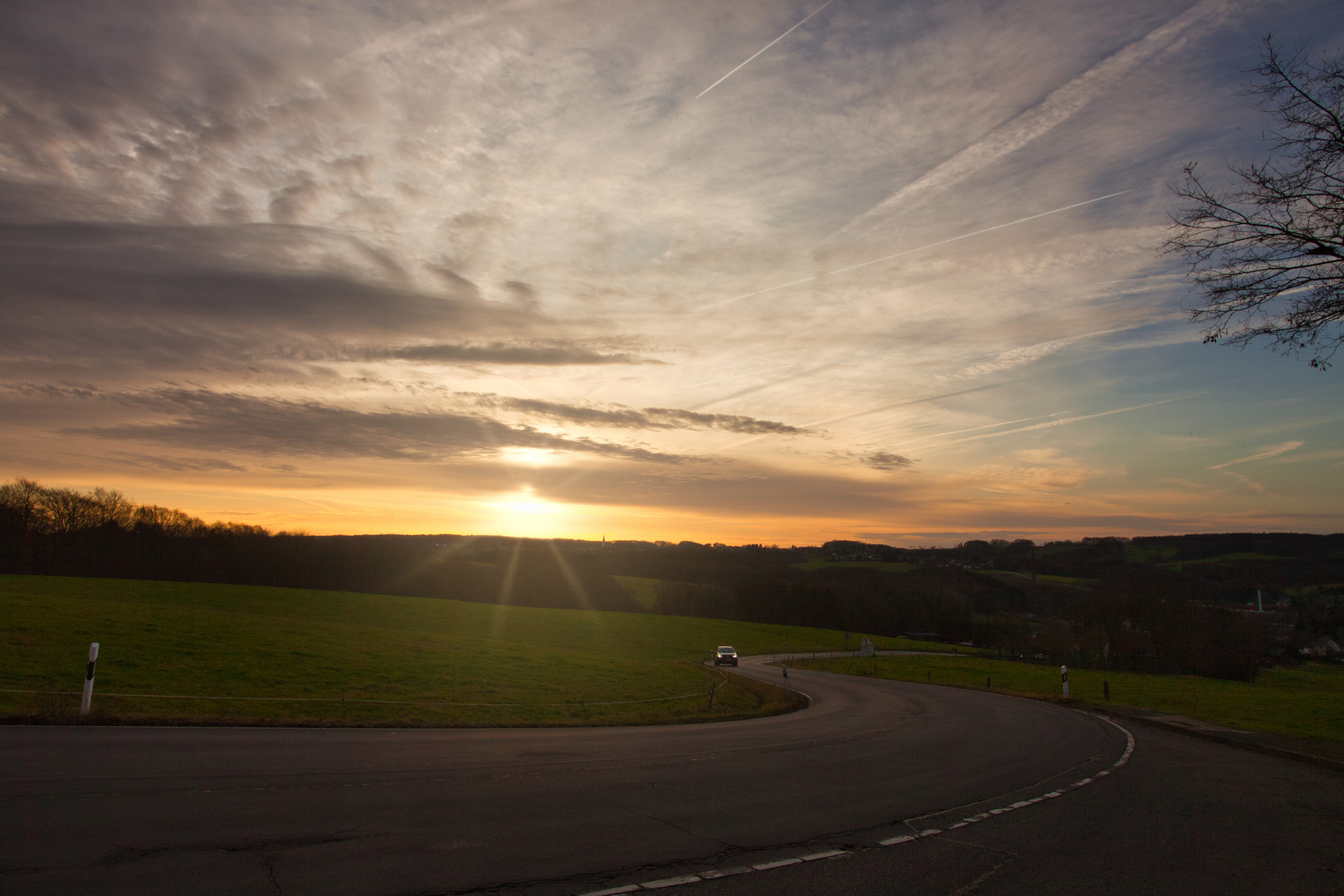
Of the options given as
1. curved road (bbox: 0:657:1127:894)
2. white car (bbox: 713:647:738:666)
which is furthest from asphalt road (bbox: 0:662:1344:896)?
white car (bbox: 713:647:738:666)

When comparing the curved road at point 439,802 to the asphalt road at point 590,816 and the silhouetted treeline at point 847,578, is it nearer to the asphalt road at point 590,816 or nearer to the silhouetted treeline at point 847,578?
the asphalt road at point 590,816

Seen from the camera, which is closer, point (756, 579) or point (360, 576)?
point (360, 576)

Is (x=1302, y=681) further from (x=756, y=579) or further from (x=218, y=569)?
(x=218, y=569)

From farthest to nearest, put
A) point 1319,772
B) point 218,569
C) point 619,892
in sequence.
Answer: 1. point 218,569
2. point 1319,772
3. point 619,892

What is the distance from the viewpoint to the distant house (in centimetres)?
9394

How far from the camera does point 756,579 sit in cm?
12419

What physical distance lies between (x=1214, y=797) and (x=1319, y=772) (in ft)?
15.1

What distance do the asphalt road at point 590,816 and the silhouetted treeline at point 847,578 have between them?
6948 centimetres

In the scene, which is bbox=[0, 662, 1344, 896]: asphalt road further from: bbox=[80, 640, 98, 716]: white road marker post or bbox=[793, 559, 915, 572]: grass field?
bbox=[793, 559, 915, 572]: grass field

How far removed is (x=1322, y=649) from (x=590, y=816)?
13053 cm

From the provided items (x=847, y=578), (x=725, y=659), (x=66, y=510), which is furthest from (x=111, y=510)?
(x=847, y=578)

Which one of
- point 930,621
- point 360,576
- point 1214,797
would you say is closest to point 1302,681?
point 930,621

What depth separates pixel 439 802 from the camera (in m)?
7.95

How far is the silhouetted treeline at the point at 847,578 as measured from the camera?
70.3m
